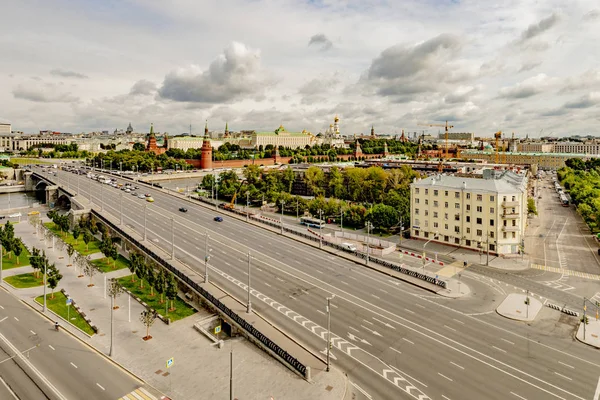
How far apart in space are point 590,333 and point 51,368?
48.6 meters

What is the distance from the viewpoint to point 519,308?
42.4m

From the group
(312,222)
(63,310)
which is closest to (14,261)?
(63,310)

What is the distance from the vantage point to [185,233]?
70062mm

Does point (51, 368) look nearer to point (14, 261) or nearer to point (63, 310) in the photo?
point (63, 310)

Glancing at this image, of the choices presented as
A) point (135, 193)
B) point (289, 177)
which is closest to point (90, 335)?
point (135, 193)

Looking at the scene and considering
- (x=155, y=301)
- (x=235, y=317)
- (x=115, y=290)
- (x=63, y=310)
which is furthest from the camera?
(x=155, y=301)

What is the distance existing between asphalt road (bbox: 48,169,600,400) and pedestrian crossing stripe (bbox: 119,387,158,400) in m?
13.3

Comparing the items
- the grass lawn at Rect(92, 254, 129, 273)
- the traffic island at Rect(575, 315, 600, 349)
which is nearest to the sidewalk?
the grass lawn at Rect(92, 254, 129, 273)

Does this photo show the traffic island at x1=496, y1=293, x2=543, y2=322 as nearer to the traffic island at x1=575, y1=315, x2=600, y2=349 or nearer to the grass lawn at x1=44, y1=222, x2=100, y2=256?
the traffic island at x1=575, y1=315, x2=600, y2=349

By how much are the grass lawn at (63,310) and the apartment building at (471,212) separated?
55.9m

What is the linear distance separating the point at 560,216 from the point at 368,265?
242 ft

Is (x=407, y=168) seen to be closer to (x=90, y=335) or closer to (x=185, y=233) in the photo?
(x=185, y=233)

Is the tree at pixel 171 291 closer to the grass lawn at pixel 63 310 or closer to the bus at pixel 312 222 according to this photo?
the grass lawn at pixel 63 310

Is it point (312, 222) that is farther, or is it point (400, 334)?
point (312, 222)
